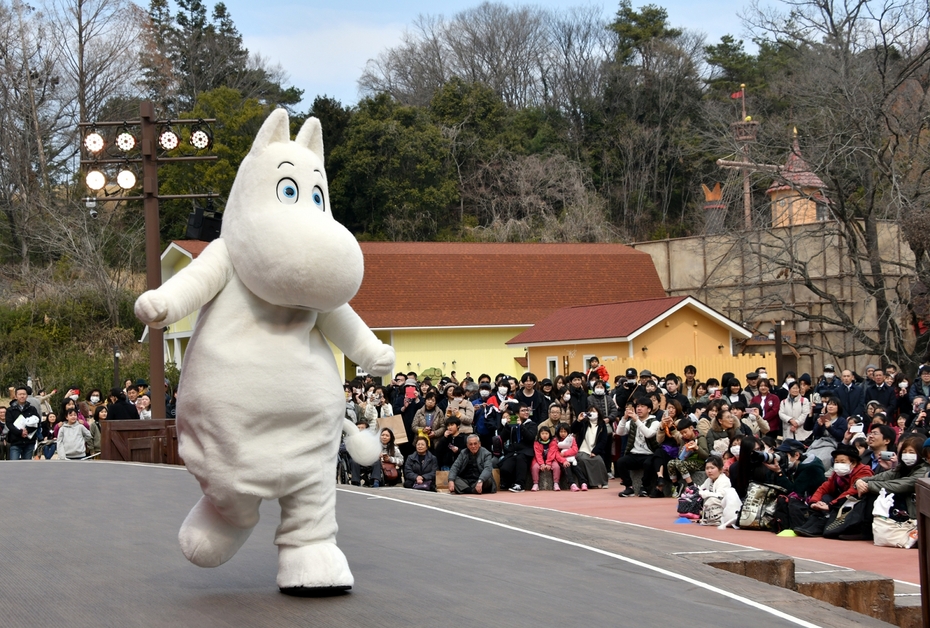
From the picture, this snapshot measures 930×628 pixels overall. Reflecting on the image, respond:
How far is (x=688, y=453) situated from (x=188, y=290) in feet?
36.9

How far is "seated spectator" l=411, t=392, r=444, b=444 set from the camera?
1932 centimetres

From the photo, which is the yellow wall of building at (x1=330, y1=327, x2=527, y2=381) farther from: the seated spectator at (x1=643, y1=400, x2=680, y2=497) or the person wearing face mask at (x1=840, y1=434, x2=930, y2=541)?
the person wearing face mask at (x1=840, y1=434, x2=930, y2=541)

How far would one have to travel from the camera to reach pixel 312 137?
277 inches

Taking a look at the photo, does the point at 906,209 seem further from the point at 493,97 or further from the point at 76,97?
the point at 76,97

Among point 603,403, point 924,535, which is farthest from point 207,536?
point 603,403

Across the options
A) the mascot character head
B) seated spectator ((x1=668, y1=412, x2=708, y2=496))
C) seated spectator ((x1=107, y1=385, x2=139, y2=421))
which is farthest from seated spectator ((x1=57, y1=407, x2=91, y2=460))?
the mascot character head

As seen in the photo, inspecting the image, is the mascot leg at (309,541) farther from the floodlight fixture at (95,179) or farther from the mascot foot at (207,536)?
the floodlight fixture at (95,179)

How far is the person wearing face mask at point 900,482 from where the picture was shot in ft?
40.0

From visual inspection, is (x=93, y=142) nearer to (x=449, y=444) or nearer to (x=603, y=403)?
(x=449, y=444)

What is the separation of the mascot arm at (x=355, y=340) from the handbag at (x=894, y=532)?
751 centimetres

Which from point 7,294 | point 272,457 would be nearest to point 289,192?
point 272,457

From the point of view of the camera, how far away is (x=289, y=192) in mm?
6539

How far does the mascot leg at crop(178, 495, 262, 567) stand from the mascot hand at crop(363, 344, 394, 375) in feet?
3.76

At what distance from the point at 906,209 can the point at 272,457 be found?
23992 mm
